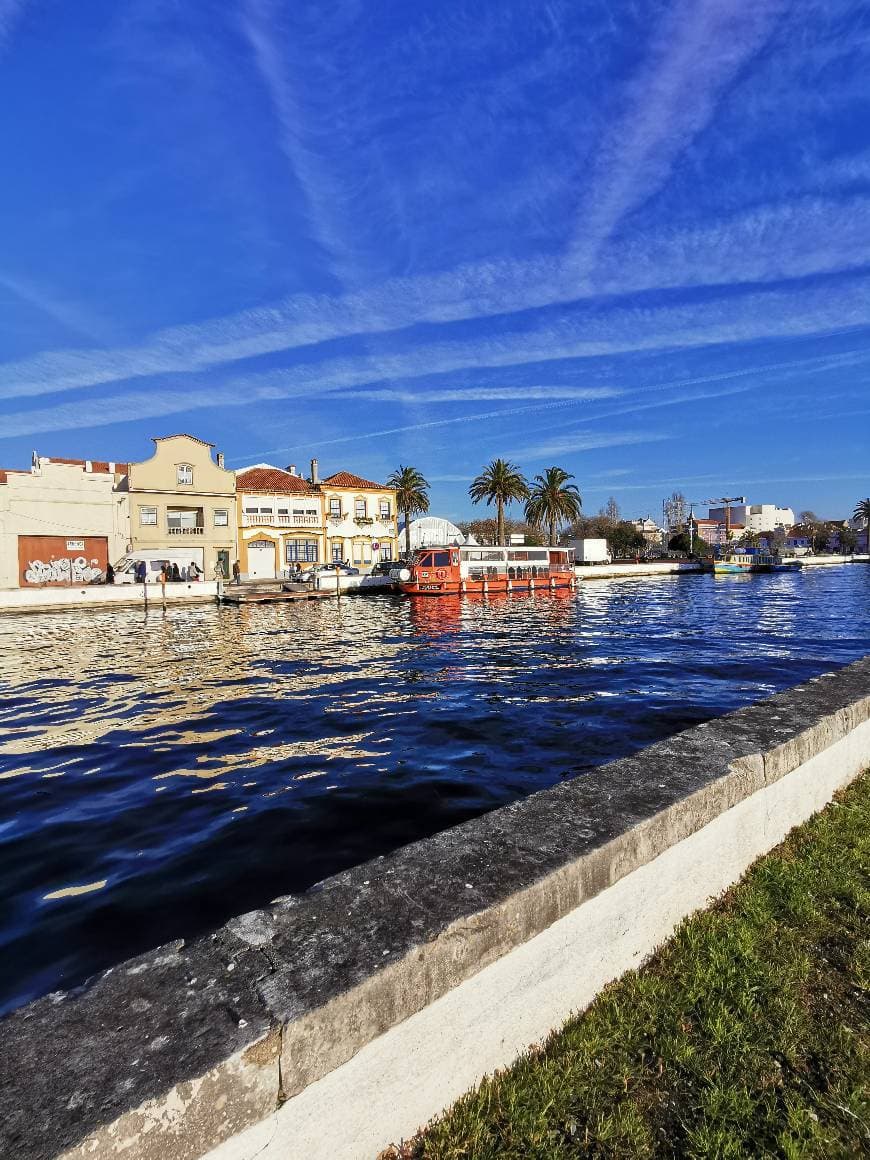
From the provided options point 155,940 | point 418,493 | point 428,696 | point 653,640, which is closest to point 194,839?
point 155,940

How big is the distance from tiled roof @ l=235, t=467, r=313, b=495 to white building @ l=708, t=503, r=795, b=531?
480ft

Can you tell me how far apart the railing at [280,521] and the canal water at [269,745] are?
1372 inches

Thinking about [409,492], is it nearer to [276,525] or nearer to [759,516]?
[276,525]

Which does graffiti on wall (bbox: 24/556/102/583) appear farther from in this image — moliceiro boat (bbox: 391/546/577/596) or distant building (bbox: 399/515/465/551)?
distant building (bbox: 399/515/465/551)

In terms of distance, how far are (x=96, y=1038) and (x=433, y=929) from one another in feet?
3.35

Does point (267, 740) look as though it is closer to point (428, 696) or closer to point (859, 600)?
point (428, 696)

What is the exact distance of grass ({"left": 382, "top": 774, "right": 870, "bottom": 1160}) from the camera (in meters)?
2.00

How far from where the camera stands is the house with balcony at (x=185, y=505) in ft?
162

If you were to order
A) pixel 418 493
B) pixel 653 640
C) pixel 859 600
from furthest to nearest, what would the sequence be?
pixel 418 493 → pixel 859 600 → pixel 653 640

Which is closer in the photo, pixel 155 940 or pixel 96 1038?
pixel 96 1038

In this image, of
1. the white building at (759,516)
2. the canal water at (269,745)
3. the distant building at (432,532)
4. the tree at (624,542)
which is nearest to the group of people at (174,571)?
the canal water at (269,745)

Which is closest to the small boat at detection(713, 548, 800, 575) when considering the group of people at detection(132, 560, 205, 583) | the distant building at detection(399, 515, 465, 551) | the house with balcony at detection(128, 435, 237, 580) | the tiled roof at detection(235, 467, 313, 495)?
the distant building at detection(399, 515, 465, 551)

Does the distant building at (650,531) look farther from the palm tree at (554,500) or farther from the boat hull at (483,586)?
the boat hull at (483,586)

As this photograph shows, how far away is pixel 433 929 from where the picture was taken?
206 cm
